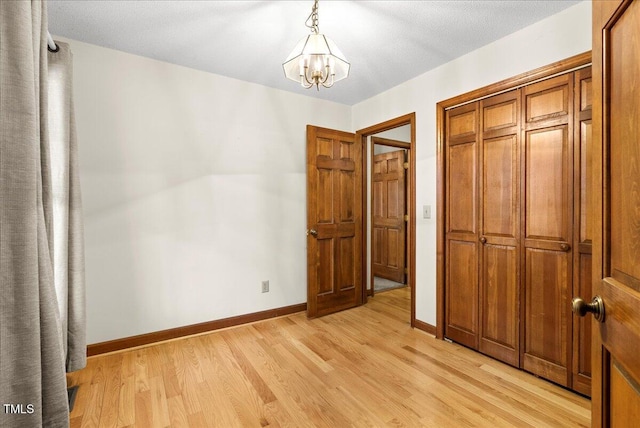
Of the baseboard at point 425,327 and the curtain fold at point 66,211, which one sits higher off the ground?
the curtain fold at point 66,211

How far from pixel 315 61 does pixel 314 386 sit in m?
2.05

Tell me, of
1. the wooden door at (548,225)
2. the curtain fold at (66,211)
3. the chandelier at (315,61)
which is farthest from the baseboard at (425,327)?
the curtain fold at (66,211)

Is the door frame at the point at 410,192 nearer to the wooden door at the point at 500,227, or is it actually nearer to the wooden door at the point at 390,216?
the wooden door at the point at 500,227

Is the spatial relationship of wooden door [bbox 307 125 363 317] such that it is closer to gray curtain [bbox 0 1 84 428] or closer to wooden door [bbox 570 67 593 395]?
wooden door [bbox 570 67 593 395]

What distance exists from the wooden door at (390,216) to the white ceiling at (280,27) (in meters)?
2.13

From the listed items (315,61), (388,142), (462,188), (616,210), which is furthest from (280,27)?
(388,142)

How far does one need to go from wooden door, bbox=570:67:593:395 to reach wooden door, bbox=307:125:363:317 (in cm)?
205

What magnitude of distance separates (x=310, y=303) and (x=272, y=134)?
188 centimetres

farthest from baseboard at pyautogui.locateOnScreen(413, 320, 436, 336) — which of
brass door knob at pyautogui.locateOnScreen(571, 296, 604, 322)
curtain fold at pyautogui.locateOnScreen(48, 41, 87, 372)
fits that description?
curtain fold at pyautogui.locateOnScreen(48, 41, 87, 372)

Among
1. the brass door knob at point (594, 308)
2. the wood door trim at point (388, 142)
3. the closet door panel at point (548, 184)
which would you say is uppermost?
the wood door trim at point (388, 142)

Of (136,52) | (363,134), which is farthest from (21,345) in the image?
(363,134)

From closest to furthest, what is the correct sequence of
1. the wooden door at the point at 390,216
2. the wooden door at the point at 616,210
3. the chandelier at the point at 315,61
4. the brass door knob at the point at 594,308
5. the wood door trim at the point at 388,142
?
the wooden door at the point at 616,210
the brass door knob at the point at 594,308
the chandelier at the point at 315,61
the wood door trim at the point at 388,142
the wooden door at the point at 390,216

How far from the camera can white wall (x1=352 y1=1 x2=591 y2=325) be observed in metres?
1.89

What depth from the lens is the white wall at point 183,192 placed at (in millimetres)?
2332
